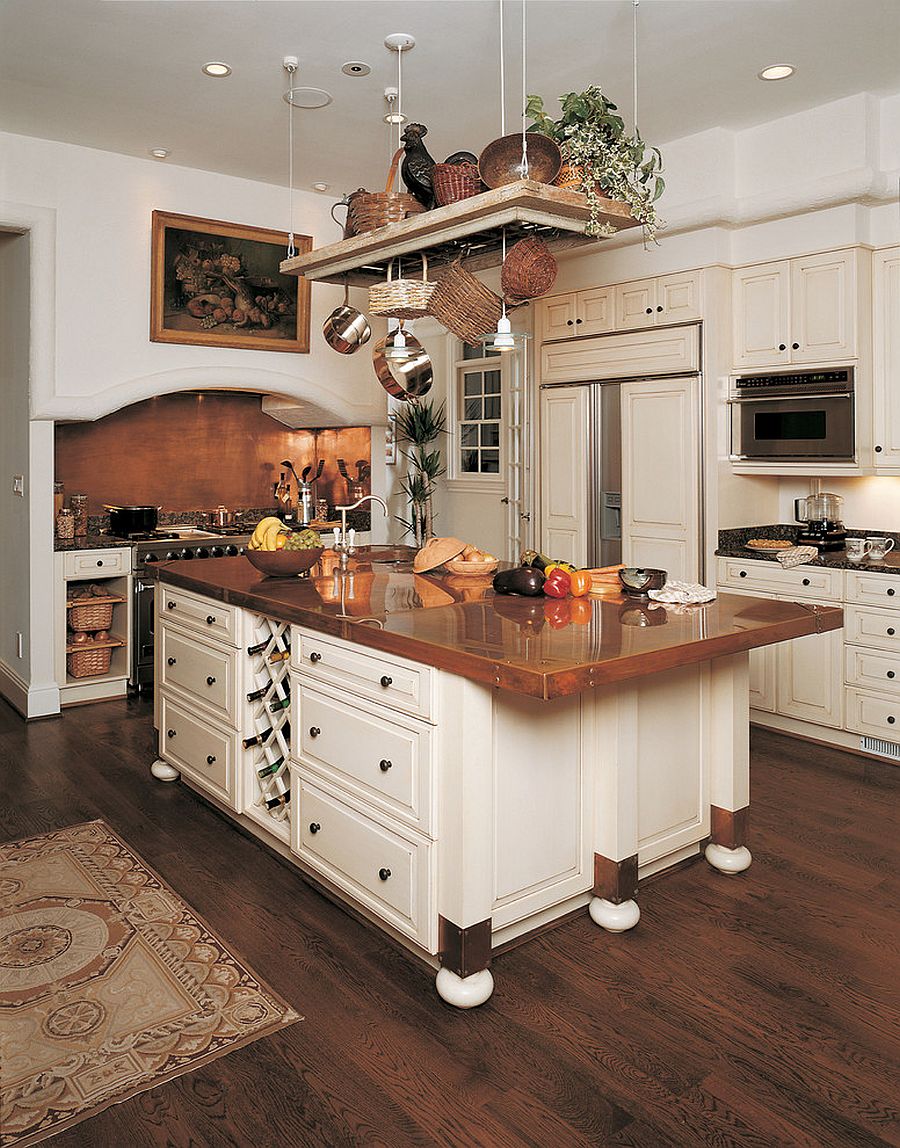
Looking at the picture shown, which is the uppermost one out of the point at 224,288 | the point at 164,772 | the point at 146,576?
the point at 224,288

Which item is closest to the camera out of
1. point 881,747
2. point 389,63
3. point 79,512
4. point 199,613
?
point 199,613

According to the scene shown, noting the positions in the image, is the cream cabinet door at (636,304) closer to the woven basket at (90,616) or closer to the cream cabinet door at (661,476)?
the cream cabinet door at (661,476)

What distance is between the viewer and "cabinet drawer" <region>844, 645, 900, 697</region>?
4.33m

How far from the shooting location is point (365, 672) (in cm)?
272

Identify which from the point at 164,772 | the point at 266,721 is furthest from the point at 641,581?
the point at 164,772

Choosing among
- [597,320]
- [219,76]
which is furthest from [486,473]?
[219,76]

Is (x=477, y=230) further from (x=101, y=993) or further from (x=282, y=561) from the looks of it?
(x=101, y=993)

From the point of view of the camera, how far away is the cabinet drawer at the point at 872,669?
4.33 metres

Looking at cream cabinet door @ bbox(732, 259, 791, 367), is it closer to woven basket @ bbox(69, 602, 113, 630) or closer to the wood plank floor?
the wood plank floor

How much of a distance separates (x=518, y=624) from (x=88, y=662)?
11.9ft

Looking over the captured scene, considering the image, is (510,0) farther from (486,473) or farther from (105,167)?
(486,473)

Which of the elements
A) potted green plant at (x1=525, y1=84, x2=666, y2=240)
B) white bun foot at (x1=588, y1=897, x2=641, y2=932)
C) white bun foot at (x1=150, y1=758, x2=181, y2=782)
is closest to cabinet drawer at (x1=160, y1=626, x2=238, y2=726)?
white bun foot at (x1=150, y1=758, x2=181, y2=782)

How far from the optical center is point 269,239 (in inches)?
228

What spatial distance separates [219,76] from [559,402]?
2697mm
